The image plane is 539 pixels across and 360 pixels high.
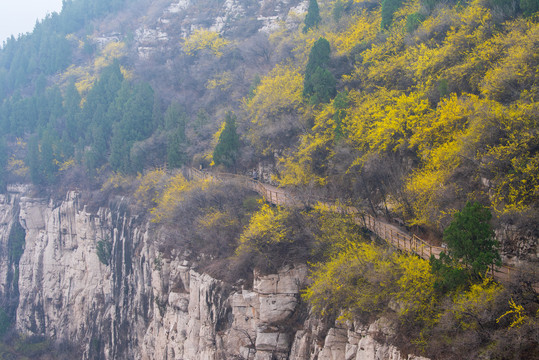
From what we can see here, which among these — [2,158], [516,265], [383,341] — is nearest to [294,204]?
[383,341]

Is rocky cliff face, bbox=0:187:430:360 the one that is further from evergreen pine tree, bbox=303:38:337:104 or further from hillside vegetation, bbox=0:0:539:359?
evergreen pine tree, bbox=303:38:337:104

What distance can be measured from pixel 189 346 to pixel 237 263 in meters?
7.31

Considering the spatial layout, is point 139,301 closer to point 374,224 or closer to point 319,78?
point 319,78

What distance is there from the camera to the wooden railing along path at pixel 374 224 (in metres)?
22.0

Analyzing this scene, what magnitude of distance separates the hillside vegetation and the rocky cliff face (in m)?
1.48

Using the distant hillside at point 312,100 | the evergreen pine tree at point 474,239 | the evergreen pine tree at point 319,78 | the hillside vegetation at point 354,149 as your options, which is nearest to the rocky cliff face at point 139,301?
the hillside vegetation at point 354,149

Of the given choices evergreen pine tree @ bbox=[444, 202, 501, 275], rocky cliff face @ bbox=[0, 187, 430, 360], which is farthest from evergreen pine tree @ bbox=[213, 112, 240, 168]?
evergreen pine tree @ bbox=[444, 202, 501, 275]

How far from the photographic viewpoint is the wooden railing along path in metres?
22.0

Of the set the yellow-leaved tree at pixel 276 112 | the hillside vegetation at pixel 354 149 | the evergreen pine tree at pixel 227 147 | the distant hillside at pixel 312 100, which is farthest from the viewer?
the evergreen pine tree at pixel 227 147

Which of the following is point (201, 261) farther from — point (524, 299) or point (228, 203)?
point (524, 299)

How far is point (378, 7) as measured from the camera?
45.7m

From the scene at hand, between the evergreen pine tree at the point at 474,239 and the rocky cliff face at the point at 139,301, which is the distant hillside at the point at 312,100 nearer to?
the evergreen pine tree at the point at 474,239

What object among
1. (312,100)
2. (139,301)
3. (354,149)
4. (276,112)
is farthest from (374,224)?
(139,301)

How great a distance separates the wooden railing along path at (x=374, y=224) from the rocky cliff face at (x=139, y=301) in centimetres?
408
